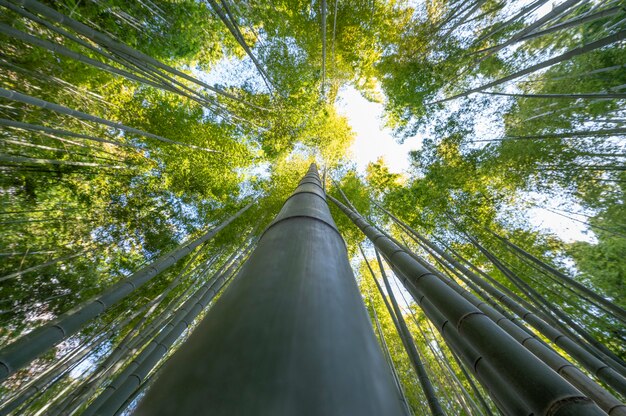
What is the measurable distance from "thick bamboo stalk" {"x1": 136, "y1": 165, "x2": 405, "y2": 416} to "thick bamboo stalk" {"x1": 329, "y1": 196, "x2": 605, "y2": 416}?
1.06 ft

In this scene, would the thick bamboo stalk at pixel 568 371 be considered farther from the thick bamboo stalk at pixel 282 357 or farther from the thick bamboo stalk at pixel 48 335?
the thick bamboo stalk at pixel 48 335

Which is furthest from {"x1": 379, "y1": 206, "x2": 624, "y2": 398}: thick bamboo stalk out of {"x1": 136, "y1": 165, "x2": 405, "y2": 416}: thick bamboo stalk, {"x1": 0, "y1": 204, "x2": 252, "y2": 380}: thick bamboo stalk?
{"x1": 0, "y1": 204, "x2": 252, "y2": 380}: thick bamboo stalk

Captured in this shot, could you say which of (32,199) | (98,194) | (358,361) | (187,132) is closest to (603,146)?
(358,361)

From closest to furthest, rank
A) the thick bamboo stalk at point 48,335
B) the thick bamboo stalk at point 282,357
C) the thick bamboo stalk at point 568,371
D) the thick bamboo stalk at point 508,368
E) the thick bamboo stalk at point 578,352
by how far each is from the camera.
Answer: the thick bamboo stalk at point 282,357, the thick bamboo stalk at point 508,368, the thick bamboo stalk at point 568,371, the thick bamboo stalk at point 48,335, the thick bamboo stalk at point 578,352

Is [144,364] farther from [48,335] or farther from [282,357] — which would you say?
[282,357]

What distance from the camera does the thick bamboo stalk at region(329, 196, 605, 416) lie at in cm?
53

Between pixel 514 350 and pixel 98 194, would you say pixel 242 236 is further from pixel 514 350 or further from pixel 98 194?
pixel 514 350

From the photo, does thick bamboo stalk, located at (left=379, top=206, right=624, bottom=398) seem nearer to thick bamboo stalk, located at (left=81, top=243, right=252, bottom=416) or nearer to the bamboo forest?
the bamboo forest

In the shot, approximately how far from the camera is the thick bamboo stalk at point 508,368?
0.53m

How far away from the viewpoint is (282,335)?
0.54 meters

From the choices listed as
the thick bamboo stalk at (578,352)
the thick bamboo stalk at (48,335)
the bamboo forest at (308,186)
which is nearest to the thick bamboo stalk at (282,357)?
the bamboo forest at (308,186)

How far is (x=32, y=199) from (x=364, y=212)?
25.2 ft

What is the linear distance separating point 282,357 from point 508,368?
1.99 ft

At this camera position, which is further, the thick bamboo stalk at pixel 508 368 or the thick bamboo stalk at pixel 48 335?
the thick bamboo stalk at pixel 48 335
